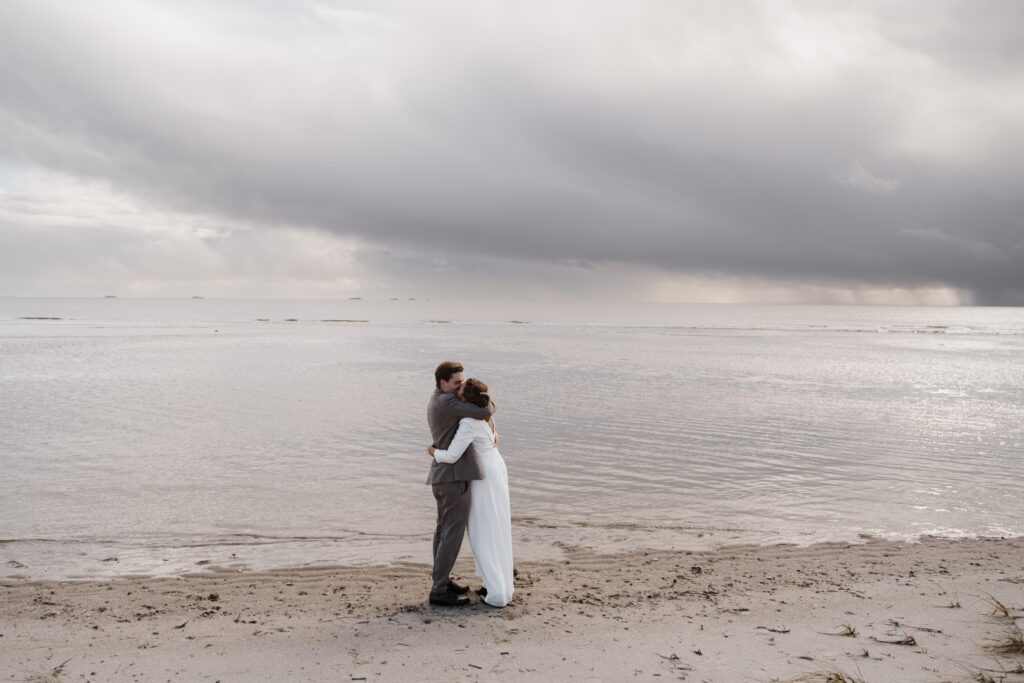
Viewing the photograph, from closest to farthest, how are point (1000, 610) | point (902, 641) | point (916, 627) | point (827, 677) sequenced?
1. point (827, 677)
2. point (902, 641)
3. point (916, 627)
4. point (1000, 610)

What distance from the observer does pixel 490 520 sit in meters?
7.04

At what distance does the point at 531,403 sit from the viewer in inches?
932

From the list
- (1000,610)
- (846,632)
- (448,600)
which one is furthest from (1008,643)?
(448,600)

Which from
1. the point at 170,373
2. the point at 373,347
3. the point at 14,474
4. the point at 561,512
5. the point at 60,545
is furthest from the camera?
the point at 373,347

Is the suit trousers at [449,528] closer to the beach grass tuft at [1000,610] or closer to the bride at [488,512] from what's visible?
the bride at [488,512]

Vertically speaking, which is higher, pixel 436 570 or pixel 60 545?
pixel 436 570

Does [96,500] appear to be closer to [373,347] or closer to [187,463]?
[187,463]

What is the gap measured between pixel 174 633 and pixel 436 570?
2.47 m

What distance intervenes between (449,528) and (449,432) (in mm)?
1001

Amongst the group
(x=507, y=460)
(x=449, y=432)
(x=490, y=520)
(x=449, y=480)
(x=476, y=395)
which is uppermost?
(x=476, y=395)

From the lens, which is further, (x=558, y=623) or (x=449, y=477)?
(x=449, y=477)

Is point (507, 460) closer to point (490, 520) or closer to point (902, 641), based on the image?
point (490, 520)

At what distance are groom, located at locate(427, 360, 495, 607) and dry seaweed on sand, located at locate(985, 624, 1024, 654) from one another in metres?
4.74

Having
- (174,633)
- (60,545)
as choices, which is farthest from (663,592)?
(60,545)
